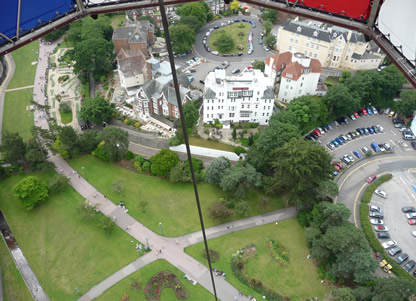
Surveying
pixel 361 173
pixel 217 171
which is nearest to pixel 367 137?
pixel 361 173

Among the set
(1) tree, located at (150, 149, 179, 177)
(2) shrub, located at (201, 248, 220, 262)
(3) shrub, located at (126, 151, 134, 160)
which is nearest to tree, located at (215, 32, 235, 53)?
(1) tree, located at (150, 149, 179, 177)

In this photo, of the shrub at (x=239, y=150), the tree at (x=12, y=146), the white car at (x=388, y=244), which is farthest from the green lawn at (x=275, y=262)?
the tree at (x=12, y=146)

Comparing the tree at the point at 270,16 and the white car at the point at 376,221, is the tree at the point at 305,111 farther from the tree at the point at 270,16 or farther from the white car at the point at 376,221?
the tree at the point at 270,16

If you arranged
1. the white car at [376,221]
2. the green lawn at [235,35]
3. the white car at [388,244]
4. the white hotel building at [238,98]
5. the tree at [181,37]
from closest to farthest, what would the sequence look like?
the white car at [388,244] < the white car at [376,221] < the white hotel building at [238,98] < the tree at [181,37] < the green lawn at [235,35]

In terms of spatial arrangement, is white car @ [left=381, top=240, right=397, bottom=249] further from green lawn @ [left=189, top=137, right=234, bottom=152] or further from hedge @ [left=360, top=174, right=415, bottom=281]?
green lawn @ [left=189, top=137, right=234, bottom=152]

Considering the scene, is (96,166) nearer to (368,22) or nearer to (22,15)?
(22,15)

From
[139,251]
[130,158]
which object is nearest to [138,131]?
[130,158]

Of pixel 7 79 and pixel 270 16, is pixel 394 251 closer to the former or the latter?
pixel 270 16

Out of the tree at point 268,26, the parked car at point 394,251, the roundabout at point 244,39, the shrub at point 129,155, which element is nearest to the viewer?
the parked car at point 394,251
